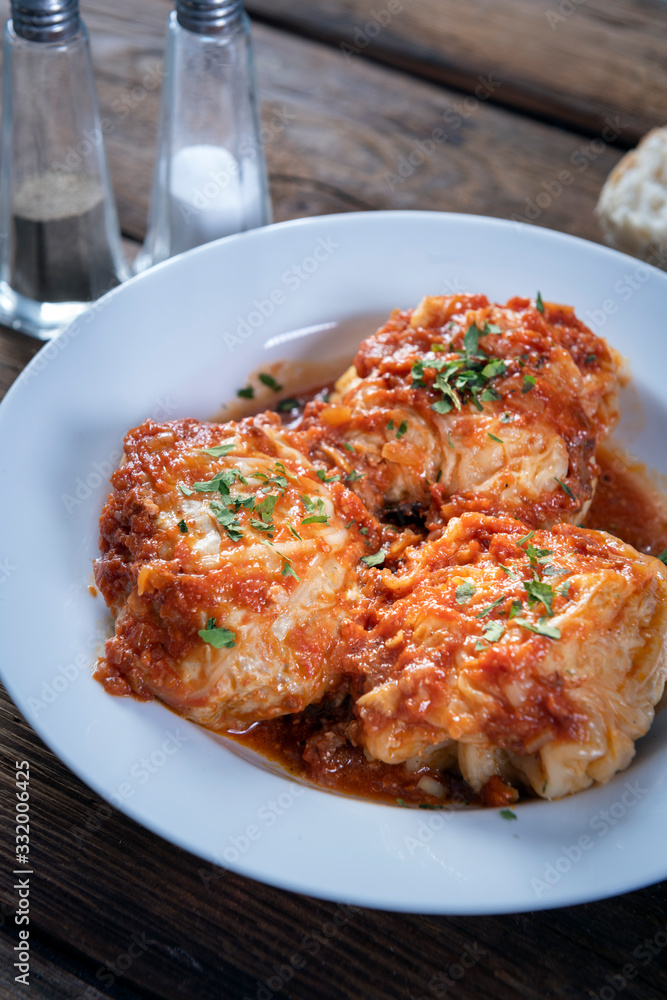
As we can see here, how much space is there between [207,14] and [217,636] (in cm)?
313

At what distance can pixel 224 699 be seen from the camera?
322 cm

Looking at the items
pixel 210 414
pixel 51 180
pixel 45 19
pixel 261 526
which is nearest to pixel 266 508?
pixel 261 526

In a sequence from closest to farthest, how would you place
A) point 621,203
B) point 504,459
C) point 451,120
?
point 504,459 → point 621,203 → point 451,120

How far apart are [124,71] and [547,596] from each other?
5.01m

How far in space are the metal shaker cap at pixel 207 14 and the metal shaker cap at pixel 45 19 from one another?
52 cm

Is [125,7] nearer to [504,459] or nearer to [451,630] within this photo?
[504,459]

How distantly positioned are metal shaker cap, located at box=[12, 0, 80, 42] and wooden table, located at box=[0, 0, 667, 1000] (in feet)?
4.41

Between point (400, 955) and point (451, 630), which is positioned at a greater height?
point (451, 630)

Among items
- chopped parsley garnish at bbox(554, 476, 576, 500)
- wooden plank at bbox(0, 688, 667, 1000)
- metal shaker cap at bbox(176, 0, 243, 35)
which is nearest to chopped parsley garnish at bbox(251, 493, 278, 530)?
wooden plank at bbox(0, 688, 667, 1000)

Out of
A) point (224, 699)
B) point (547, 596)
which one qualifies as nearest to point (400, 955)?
point (224, 699)

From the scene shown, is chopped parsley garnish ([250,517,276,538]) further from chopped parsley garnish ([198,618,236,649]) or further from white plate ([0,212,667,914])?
white plate ([0,212,667,914])

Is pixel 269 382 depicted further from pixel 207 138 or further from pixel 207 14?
pixel 207 14

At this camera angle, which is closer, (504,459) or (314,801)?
(314,801)

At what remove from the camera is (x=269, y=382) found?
4.68m
